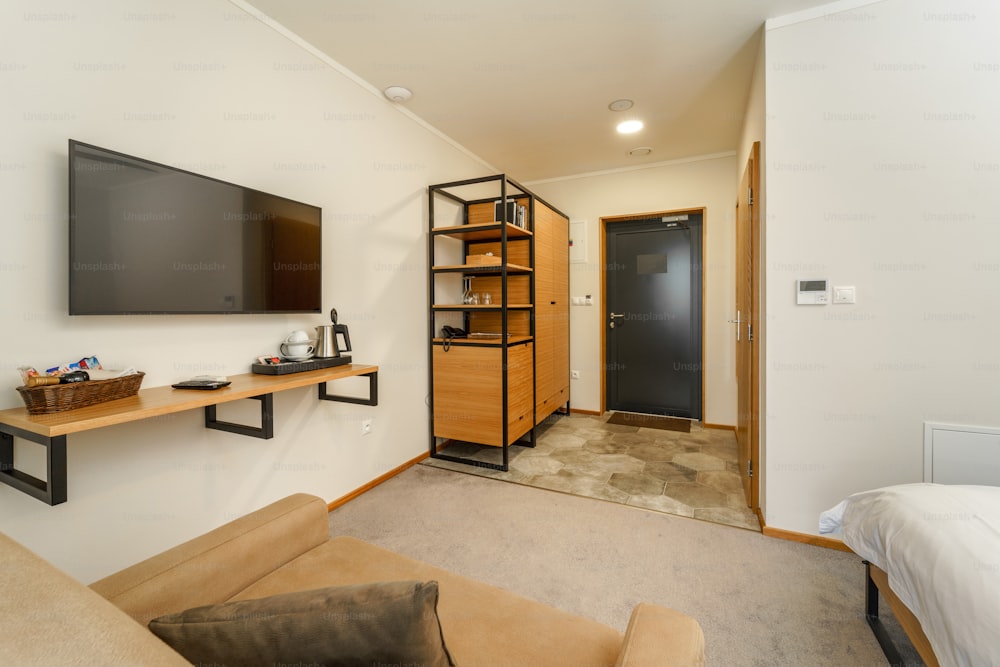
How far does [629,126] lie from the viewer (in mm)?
3559

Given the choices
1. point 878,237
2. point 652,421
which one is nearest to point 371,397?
point 878,237

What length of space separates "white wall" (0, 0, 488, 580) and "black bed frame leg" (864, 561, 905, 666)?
8.42 ft

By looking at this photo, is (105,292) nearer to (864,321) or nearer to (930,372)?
(864,321)

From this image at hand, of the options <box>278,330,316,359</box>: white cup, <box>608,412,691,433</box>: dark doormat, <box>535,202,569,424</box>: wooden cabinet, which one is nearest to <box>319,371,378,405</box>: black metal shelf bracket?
<box>278,330,316,359</box>: white cup

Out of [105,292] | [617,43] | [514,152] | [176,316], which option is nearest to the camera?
[105,292]

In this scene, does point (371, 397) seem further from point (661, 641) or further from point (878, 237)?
point (878, 237)

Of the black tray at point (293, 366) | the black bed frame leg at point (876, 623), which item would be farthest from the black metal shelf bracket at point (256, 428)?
the black bed frame leg at point (876, 623)

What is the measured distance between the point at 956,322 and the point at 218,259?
328 centimetres

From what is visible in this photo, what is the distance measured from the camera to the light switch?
84.8 inches

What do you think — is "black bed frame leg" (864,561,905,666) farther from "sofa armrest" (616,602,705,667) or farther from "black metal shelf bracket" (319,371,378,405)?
"black metal shelf bracket" (319,371,378,405)

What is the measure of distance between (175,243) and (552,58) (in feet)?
7.28

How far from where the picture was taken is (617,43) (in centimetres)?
250

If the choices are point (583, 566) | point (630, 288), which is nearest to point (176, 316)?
point (583, 566)

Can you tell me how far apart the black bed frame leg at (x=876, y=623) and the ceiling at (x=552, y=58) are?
261 centimetres
